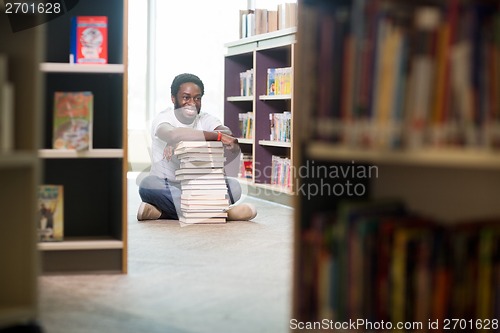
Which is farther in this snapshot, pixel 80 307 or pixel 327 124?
pixel 80 307

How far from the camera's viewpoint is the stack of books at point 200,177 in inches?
205

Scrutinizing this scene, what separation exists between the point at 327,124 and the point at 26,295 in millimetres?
897

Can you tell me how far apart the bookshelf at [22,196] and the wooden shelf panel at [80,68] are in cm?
134

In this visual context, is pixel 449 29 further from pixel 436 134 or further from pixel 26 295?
pixel 26 295

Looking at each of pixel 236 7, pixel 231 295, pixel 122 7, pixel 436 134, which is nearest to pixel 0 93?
pixel 436 134

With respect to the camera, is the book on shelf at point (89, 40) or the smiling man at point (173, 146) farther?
the smiling man at point (173, 146)

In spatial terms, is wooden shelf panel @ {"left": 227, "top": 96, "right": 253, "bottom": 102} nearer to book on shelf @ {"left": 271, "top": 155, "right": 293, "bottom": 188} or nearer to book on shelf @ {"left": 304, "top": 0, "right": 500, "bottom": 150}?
book on shelf @ {"left": 271, "top": 155, "right": 293, "bottom": 188}

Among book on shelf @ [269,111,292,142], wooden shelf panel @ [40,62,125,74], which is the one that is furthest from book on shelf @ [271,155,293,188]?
wooden shelf panel @ [40,62,125,74]

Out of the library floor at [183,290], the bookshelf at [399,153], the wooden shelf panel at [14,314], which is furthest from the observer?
the library floor at [183,290]

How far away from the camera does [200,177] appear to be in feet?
17.1

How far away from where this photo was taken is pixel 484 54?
163 centimetres

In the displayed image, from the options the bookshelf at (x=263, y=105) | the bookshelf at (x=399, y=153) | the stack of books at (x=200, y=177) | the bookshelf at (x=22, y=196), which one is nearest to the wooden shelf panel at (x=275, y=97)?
the bookshelf at (x=263, y=105)

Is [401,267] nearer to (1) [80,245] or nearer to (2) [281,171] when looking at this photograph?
(1) [80,245]

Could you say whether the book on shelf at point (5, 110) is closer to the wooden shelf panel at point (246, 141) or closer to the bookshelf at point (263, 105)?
the bookshelf at point (263, 105)
